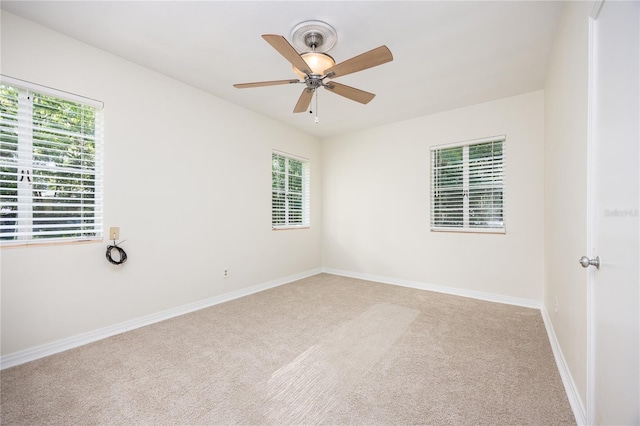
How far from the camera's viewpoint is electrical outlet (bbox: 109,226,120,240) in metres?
2.61

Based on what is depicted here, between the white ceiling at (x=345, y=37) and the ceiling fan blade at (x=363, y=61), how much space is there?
0.42 meters

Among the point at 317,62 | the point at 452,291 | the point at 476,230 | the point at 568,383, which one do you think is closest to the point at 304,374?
the point at 568,383

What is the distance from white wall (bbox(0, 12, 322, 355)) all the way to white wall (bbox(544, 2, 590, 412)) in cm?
343

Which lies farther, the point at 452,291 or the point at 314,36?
the point at 452,291

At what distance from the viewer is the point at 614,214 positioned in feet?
3.73

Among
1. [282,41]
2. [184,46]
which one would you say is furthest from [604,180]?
[184,46]

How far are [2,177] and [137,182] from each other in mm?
906

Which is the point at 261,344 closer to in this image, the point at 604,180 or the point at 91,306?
the point at 91,306

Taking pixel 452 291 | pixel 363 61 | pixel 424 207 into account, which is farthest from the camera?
pixel 424 207

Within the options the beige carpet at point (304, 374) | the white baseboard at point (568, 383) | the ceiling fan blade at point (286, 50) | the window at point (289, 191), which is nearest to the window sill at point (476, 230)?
the beige carpet at point (304, 374)

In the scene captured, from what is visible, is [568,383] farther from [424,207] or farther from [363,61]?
[424,207]

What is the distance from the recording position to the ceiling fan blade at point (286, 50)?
64.2 inches

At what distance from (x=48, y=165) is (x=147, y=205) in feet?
2.66

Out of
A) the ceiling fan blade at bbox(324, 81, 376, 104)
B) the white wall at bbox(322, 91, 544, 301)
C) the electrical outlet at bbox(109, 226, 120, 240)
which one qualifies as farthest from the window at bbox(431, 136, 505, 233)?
the electrical outlet at bbox(109, 226, 120, 240)
